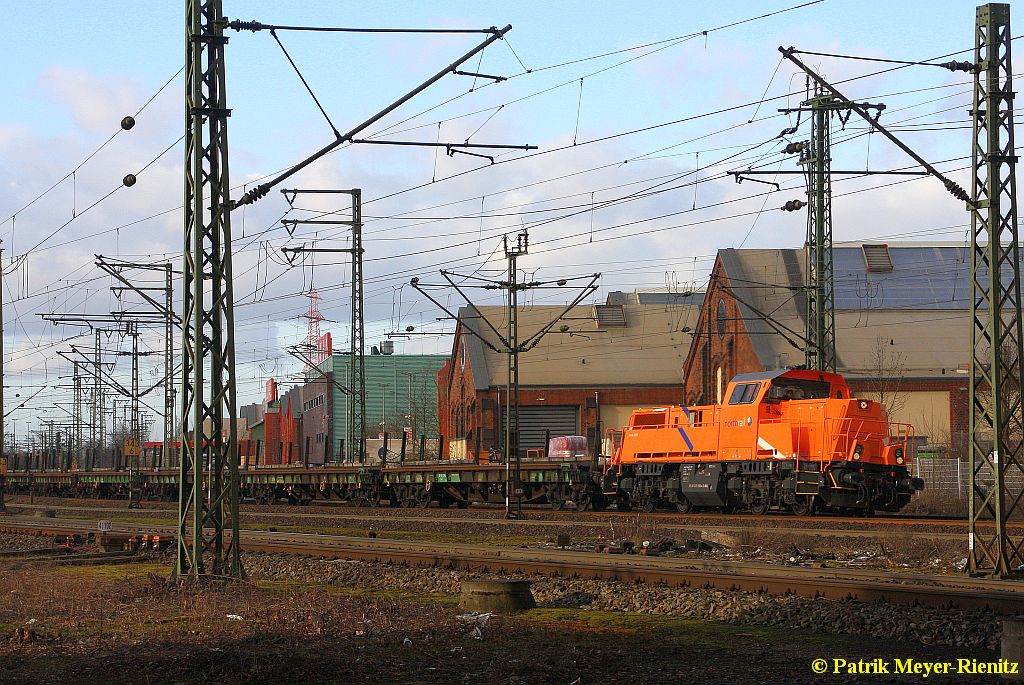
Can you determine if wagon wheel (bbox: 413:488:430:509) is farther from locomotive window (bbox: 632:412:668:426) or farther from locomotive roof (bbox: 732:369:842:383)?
locomotive roof (bbox: 732:369:842:383)

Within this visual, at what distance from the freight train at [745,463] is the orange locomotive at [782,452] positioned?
28 millimetres

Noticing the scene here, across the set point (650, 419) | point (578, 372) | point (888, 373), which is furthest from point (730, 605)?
point (578, 372)

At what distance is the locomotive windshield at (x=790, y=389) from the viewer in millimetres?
29938

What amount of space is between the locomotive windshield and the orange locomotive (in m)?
0.03

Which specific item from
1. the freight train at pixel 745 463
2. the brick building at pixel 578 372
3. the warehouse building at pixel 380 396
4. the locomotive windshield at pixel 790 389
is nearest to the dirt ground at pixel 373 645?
the freight train at pixel 745 463

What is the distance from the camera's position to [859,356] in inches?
2180

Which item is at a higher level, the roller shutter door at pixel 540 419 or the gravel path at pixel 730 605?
the roller shutter door at pixel 540 419

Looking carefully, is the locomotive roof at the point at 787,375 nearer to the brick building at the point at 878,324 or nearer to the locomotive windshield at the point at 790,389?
the locomotive windshield at the point at 790,389

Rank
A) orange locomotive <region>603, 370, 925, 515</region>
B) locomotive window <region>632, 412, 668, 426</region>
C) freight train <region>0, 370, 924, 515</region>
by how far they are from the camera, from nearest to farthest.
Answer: orange locomotive <region>603, 370, 925, 515</region>
freight train <region>0, 370, 924, 515</region>
locomotive window <region>632, 412, 668, 426</region>

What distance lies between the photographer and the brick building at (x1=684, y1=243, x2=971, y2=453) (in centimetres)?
5481

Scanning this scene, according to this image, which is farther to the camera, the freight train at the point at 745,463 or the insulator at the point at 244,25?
the freight train at the point at 745,463

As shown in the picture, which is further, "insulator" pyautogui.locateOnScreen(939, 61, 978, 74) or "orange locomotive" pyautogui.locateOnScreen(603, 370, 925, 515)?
"orange locomotive" pyautogui.locateOnScreen(603, 370, 925, 515)

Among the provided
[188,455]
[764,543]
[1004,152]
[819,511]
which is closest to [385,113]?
[188,455]

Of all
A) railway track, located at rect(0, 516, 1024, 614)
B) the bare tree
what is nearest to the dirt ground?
railway track, located at rect(0, 516, 1024, 614)
